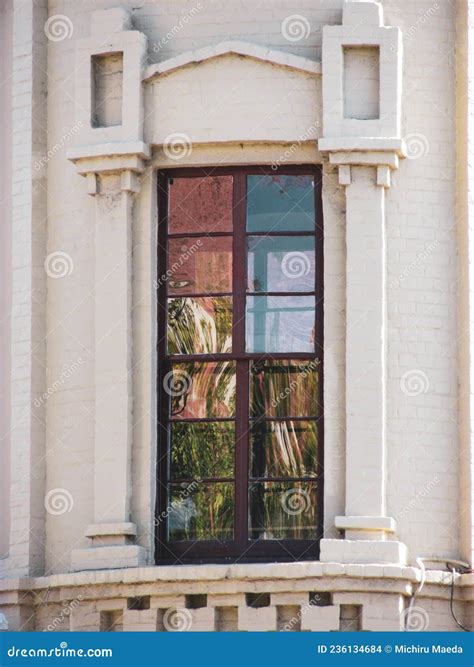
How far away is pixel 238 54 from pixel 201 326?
238cm

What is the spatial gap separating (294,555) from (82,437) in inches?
83.9

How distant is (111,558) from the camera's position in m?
25.5

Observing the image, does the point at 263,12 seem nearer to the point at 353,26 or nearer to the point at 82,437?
the point at 353,26

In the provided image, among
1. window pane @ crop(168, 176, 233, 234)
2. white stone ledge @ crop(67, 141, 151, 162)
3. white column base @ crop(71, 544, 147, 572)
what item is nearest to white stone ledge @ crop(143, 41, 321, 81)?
white stone ledge @ crop(67, 141, 151, 162)

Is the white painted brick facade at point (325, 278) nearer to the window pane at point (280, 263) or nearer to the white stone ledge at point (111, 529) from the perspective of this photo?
the white stone ledge at point (111, 529)

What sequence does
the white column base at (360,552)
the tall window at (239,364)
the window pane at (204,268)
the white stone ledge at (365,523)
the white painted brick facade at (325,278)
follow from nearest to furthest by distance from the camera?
the white column base at (360,552) < the white stone ledge at (365,523) < the white painted brick facade at (325,278) < the tall window at (239,364) < the window pane at (204,268)

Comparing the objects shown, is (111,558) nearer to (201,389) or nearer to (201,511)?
(201,511)

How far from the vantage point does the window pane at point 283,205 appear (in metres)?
26.3

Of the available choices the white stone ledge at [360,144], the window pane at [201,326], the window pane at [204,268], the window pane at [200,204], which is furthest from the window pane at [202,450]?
the white stone ledge at [360,144]

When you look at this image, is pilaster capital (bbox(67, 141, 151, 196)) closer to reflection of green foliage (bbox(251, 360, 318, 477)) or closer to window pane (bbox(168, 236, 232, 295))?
window pane (bbox(168, 236, 232, 295))

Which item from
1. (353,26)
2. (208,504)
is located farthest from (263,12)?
(208,504)

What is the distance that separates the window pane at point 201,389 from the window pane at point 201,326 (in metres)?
0.15

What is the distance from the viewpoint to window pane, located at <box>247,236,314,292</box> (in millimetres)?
26234

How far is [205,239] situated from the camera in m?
26.3
